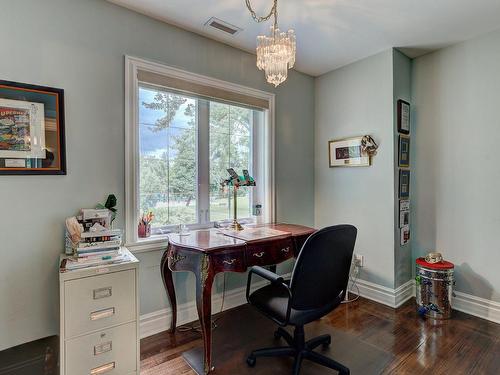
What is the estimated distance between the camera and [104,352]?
60.6 inches

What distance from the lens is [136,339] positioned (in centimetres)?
163

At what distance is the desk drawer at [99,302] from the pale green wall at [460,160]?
279 centimetres

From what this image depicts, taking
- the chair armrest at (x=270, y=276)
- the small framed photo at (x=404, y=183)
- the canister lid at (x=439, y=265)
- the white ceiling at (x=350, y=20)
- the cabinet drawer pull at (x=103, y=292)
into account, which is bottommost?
the canister lid at (x=439, y=265)

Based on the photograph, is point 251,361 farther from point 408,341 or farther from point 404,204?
point 404,204

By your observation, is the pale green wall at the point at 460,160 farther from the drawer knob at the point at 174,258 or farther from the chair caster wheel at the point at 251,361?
the drawer knob at the point at 174,258

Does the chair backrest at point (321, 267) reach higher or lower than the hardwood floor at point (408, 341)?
higher

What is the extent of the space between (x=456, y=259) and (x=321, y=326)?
148cm

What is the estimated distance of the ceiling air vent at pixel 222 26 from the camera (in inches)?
88.7

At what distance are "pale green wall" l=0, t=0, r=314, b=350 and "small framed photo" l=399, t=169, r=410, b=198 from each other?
7.31 feet

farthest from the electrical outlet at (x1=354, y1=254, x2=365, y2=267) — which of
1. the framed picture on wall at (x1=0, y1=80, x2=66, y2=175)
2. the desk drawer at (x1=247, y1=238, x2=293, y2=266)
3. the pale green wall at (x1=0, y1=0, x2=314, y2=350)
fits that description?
the framed picture on wall at (x1=0, y1=80, x2=66, y2=175)

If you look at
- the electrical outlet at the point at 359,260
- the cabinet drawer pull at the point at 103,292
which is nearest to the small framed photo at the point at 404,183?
the electrical outlet at the point at 359,260

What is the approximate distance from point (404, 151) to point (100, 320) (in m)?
2.93

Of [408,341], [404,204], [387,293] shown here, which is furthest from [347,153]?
[408,341]

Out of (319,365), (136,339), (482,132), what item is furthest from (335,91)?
(136,339)
